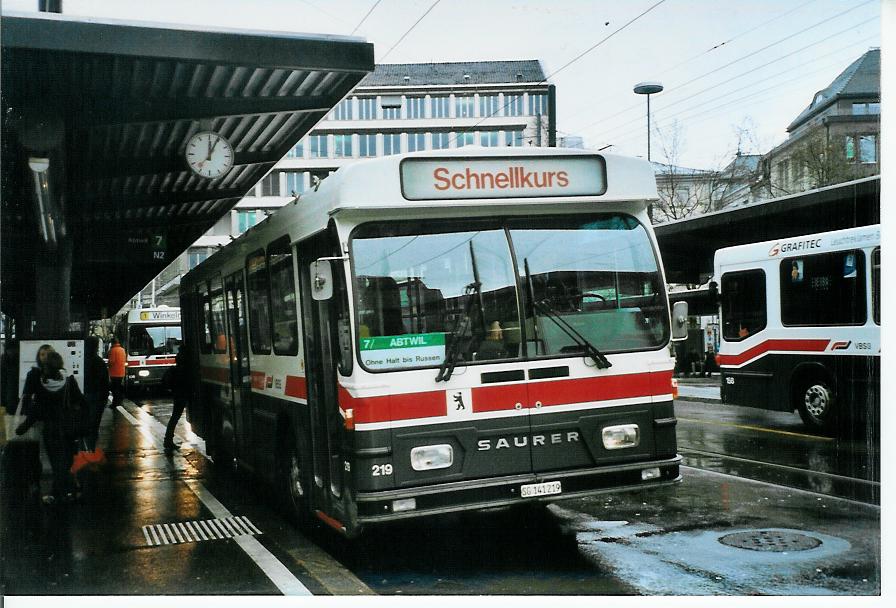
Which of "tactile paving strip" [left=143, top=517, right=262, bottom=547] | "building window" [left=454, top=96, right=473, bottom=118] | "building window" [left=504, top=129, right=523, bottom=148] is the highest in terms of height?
"building window" [left=454, top=96, right=473, bottom=118]

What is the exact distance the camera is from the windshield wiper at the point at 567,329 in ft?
22.4

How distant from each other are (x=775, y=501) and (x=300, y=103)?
23.0 feet

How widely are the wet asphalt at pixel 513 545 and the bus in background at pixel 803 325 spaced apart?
8.84 ft

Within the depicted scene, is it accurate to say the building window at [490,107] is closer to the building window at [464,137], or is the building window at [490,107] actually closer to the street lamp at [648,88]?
the building window at [464,137]

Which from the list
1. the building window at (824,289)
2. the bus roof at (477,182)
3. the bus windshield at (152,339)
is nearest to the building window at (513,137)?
the building window at (824,289)

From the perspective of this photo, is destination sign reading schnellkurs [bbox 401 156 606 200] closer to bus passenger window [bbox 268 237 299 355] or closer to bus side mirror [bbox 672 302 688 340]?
bus side mirror [bbox 672 302 688 340]

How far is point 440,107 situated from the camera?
17312mm

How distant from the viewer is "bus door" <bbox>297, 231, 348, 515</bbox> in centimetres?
675

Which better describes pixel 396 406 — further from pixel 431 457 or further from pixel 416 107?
pixel 416 107

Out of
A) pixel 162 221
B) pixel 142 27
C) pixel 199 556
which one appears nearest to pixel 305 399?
pixel 199 556

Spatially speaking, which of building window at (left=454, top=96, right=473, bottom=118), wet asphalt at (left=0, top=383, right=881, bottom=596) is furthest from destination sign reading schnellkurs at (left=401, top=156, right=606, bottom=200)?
building window at (left=454, top=96, right=473, bottom=118)

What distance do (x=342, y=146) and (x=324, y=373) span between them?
9991 millimetres

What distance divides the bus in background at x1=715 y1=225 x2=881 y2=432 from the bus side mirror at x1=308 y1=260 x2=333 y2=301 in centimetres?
824

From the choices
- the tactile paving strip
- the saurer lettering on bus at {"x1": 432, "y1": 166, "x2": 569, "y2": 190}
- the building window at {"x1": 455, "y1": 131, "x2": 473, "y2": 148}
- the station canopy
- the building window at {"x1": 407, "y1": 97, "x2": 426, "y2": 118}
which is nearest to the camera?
the saurer lettering on bus at {"x1": 432, "y1": 166, "x2": 569, "y2": 190}
